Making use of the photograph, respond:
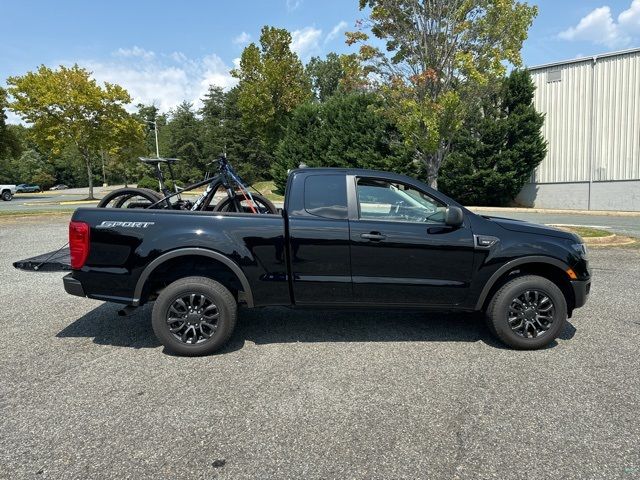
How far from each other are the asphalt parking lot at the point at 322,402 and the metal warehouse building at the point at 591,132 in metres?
20.2

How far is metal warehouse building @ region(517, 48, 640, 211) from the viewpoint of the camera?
21.3 meters

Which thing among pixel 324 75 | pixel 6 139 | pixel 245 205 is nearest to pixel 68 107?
pixel 6 139

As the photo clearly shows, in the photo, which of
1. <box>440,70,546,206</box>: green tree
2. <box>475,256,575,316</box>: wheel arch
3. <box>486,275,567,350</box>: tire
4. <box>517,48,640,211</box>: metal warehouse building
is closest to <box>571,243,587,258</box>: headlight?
<box>475,256,575,316</box>: wheel arch

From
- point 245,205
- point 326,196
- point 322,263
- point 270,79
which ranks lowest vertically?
point 322,263

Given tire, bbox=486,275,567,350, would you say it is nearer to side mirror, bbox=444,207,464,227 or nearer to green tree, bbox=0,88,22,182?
side mirror, bbox=444,207,464,227

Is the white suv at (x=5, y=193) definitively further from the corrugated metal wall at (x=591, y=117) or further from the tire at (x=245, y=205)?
the corrugated metal wall at (x=591, y=117)

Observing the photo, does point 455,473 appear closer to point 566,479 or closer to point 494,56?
point 566,479

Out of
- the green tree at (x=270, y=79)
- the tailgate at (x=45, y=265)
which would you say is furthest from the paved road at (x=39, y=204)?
the tailgate at (x=45, y=265)

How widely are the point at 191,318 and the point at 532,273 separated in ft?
11.0

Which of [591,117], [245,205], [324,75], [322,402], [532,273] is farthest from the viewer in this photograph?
[324,75]

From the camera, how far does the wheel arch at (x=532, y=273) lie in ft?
14.1

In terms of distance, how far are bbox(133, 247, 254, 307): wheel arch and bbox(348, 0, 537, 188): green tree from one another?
1149 cm

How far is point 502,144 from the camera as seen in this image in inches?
899

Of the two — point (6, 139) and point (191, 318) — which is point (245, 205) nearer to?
point (191, 318)
